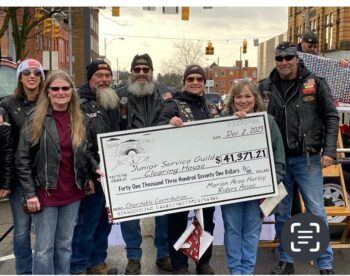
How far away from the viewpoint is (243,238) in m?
3.97

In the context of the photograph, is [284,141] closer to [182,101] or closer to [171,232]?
[182,101]

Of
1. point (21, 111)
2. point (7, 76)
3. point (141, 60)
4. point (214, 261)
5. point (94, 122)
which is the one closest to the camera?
point (21, 111)

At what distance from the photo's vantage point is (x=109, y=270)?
14.6ft

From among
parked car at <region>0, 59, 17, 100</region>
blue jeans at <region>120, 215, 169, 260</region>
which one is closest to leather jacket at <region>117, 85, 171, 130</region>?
blue jeans at <region>120, 215, 169, 260</region>

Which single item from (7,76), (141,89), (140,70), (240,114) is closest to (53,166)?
(141,89)

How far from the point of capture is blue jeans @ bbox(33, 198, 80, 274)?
3557mm

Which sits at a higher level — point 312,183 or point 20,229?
point 312,183

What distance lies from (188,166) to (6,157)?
4.76 ft

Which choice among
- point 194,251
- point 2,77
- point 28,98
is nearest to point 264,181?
point 194,251

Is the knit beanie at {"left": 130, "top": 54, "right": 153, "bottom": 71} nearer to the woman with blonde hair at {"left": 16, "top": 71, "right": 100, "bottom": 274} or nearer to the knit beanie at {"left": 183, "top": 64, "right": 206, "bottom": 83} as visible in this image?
→ the knit beanie at {"left": 183, "top": 64, "right": 206, "bottom": 83}

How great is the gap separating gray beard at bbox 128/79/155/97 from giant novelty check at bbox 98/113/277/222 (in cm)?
46

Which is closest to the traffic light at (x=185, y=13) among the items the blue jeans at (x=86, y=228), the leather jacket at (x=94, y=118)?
the leather jacket at (x=94, y=118)

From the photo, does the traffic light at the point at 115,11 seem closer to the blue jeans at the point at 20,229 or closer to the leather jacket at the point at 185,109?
the leather jacket at the point at 185,109

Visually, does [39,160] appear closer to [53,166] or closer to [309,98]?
[53,166]
